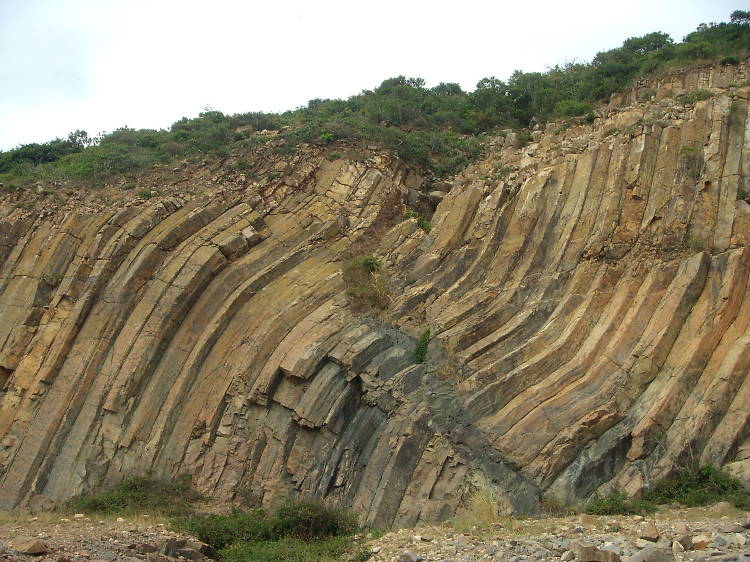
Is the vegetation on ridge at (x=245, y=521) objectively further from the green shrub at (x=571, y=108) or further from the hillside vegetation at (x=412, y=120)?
the green shrub at (x=571, y=108)

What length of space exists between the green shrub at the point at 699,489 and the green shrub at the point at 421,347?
6.04m

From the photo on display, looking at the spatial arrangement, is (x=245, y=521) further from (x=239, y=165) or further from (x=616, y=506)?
(x=239, y=165)

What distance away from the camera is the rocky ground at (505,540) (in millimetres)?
10133

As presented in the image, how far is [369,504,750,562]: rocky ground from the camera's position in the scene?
991cm

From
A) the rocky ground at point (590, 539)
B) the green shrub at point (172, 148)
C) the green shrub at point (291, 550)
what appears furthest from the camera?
the green shrub at point (172, 148)

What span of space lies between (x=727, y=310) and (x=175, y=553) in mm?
12295

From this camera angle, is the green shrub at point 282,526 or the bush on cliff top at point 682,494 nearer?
the bush on cliff top at point 682,494

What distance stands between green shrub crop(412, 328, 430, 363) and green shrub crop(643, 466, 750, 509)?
604cm

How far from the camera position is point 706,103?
1927cm

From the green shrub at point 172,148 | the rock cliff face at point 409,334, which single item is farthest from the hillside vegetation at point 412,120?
the rock cliff face at point 409,334

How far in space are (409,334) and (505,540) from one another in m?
7.13

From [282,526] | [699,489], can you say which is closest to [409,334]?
[282,526]

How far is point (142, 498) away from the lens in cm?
1673

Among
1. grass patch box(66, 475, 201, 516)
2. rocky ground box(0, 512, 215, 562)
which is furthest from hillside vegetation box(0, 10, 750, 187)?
rocky ground box(0, 512, 215, 562)
